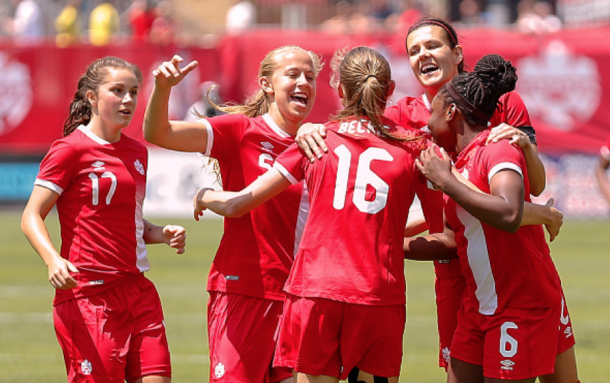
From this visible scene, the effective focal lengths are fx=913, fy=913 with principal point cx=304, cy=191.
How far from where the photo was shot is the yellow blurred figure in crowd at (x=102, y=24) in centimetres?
2103

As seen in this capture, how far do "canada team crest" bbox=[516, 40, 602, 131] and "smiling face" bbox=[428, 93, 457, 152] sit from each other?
14493 millimetres

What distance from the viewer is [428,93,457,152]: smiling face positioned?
4539mm

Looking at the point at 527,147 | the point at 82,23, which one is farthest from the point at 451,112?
the point at 82,23

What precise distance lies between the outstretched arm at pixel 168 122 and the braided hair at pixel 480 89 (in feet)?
4.26

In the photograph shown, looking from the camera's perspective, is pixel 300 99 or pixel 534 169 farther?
pixel 300 99

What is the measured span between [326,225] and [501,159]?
87 cm

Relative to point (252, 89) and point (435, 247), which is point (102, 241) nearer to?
point (435, 247)

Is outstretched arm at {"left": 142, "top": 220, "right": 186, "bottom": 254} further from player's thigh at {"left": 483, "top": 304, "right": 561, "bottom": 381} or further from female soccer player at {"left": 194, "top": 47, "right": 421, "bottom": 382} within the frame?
player's thigh at {"left": 483, "top": 304, "right": 561, "bottom": 381}

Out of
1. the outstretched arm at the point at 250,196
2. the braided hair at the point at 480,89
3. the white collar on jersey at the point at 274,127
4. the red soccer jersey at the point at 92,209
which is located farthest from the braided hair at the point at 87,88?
the braided hair at the point at 480,89

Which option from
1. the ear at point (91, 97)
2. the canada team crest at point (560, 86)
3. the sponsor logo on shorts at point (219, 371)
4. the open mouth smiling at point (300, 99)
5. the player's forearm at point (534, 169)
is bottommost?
the sponsor logo on shorts at point (219, 371)

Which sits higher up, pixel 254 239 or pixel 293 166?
pixel 293 166

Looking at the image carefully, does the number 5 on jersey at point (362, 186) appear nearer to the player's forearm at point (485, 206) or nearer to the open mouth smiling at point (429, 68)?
A: the player's forearm at point (485, 206)

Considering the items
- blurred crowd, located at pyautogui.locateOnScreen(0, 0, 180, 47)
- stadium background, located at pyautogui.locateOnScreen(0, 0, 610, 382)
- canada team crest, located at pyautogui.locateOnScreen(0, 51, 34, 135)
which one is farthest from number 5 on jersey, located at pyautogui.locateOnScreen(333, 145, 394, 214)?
canada team crest, located at pyautogui.locateOnScreen(0, 51, 34, 135)

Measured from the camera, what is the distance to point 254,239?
496 centimetres
